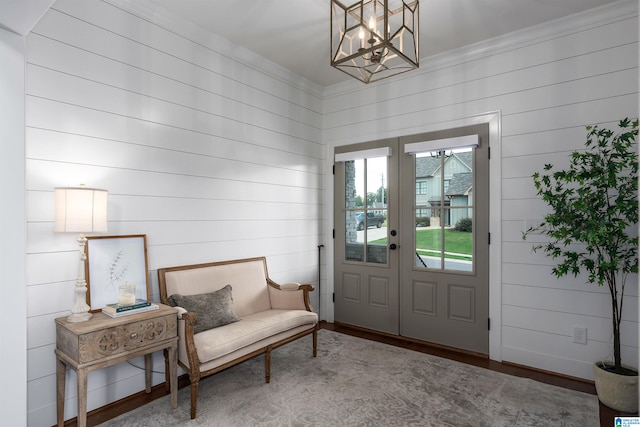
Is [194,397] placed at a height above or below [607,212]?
below

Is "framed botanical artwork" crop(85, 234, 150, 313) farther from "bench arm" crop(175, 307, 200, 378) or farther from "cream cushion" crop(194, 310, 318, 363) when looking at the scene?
"cream cushion" crop(194, 310, 318, 363)

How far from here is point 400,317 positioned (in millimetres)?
3906

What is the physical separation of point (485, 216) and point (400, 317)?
138 centimetres

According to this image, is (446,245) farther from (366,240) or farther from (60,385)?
(60,385)

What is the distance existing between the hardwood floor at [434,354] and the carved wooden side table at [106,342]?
0.95 feet

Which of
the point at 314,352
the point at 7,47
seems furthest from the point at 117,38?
the point at 314,352

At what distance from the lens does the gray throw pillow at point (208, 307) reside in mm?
2689

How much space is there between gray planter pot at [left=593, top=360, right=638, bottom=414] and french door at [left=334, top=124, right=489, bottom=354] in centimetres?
101

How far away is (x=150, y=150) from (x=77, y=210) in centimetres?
83

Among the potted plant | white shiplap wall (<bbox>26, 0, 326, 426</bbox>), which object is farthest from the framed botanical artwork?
the potted plant

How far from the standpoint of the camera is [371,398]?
2.61 m

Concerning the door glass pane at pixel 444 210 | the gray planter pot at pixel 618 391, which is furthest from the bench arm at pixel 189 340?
the gray planter pot at pixel 618 391

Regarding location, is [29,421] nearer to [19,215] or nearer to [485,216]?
[19,215]

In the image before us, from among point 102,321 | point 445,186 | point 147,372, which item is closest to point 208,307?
point 147,372
